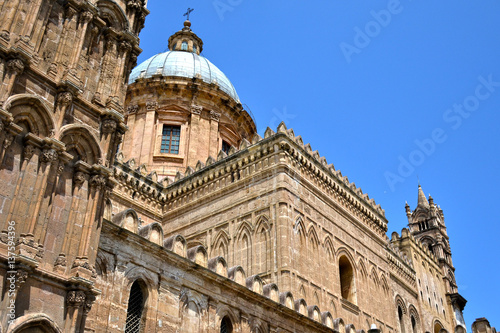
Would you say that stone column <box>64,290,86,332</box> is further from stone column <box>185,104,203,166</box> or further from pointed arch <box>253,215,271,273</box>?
stone column <box>185,104,203,166</box>

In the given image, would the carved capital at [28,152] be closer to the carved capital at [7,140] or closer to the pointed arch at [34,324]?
the carved capital at [7,140]

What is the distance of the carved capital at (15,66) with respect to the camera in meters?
10.2

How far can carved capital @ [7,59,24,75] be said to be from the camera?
1022 cm

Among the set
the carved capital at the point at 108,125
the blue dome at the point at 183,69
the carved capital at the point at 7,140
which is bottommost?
the carved capital at the point at 7,140

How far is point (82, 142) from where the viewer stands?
11406mm

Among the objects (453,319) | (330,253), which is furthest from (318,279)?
(453,319)

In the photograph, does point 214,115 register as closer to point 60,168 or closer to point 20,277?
point 60,168

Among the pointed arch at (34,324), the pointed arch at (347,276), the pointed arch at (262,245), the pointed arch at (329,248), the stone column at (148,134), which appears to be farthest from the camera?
the stone column at (148,134)

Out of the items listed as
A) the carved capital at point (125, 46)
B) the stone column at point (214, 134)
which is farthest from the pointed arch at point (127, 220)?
the stone column at point (214, 134)

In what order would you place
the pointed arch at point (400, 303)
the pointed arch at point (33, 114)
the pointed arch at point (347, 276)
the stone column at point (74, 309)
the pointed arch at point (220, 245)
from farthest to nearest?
the pointed arch at point (400, 303) → the pointed arch at point (347, 276) → the pointed arch at point (220, 245) → the pointed arch at point (33, 114) → the stone column at point (74, 309)

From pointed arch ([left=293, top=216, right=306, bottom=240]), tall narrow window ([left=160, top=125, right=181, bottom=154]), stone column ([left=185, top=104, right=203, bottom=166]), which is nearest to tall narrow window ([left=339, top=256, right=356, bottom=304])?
pointed arch ([left=293, top=216, right=306, bottom=240])

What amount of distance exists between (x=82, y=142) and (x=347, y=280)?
16.8m

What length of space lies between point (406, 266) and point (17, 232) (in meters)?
33.0

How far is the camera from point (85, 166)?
36.8 feet
